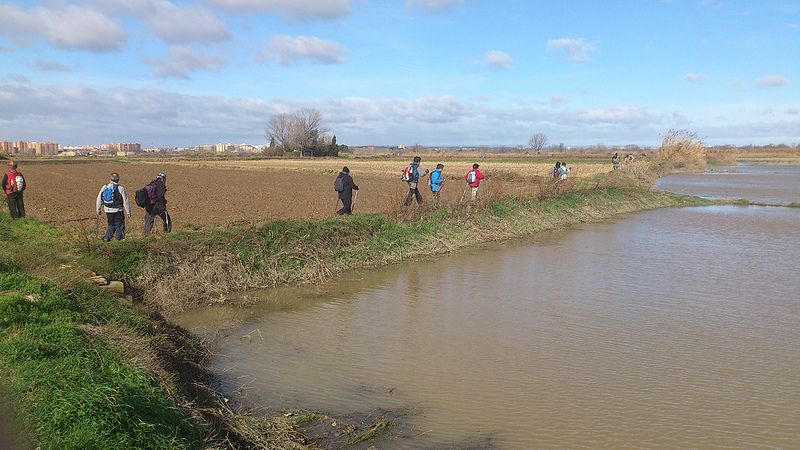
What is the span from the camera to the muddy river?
5.36m

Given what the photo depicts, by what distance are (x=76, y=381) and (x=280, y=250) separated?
6.59 meters

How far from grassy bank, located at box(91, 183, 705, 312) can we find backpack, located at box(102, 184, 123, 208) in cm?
152

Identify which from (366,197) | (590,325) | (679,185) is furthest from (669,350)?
(679,185)

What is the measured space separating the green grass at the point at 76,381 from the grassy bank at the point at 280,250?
2670 millimetres

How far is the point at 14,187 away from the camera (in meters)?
14.2

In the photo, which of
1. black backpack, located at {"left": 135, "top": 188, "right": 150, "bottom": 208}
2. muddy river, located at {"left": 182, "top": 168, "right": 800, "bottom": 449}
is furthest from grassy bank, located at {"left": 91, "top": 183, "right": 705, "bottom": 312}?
black backpack, located at {"left": 135, "top": 188, "right": 150, "bottom": 208}

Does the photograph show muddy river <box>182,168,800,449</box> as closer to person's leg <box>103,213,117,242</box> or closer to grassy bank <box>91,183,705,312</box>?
grassy bank <box>91,183,705,312</box>

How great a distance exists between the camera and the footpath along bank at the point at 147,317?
3994 mm

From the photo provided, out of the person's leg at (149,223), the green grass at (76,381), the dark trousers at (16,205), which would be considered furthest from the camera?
the dark trousers at (16,205)

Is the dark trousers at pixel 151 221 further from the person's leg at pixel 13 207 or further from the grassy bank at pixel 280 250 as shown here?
the person's leg at pixel 13 207

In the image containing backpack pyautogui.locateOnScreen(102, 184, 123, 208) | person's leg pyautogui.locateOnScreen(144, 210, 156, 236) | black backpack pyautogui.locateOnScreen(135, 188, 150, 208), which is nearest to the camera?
backpack pyautogui.locateOnScreen(102, 184, 123, 208)

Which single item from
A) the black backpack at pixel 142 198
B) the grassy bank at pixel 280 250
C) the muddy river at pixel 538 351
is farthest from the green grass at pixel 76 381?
the black backpack at pixel 142 198

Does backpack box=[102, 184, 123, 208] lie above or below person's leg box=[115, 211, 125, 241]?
above

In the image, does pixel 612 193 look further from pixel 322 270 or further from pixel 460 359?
pixel 460 359
